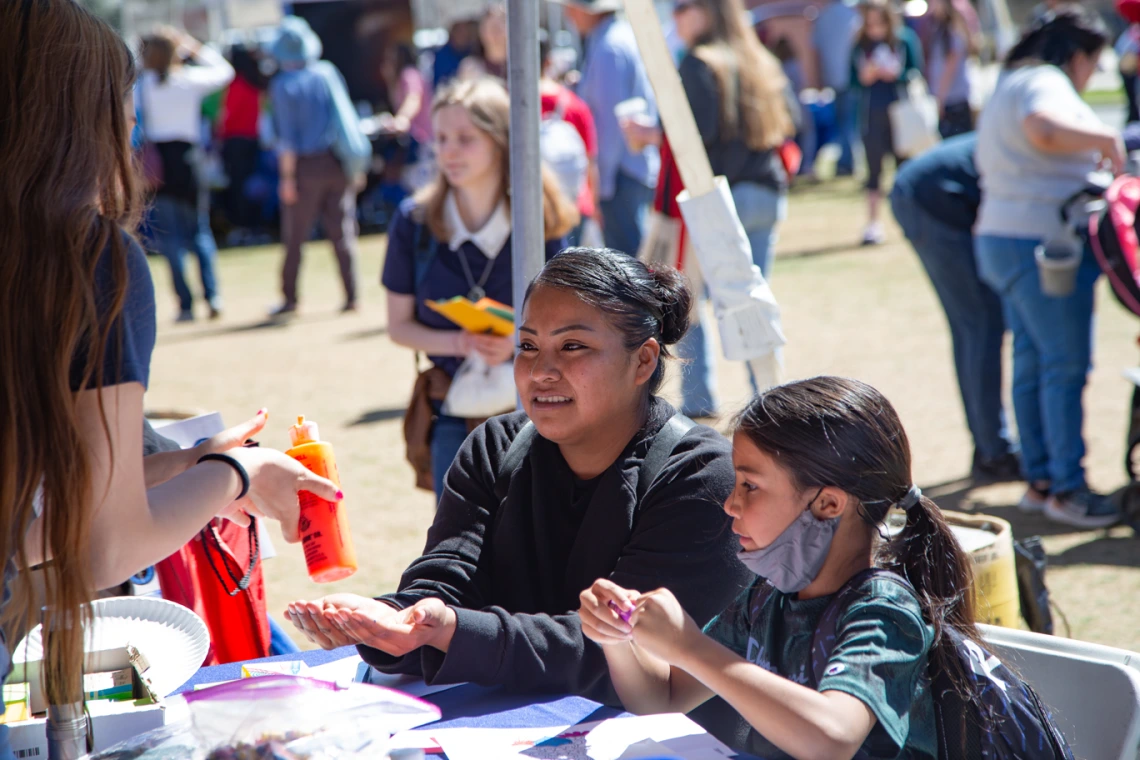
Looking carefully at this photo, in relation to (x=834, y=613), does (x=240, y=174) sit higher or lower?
lower

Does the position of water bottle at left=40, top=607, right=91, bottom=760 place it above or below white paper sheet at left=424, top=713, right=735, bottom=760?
above

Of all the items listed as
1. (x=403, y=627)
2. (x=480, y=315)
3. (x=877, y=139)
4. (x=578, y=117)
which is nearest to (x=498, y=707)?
(x=403, y=627)

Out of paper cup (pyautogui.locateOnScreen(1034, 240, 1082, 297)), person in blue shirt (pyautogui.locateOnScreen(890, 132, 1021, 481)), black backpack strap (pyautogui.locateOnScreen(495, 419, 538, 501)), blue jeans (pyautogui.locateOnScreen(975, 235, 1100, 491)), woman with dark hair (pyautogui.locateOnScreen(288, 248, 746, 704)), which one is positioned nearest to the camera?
woman with dark hair (pyautogui.locateOnScreen(288, 248, 746, 704))

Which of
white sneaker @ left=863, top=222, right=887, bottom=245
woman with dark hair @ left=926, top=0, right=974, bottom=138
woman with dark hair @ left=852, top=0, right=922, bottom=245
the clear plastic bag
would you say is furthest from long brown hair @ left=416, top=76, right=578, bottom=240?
woman with dark hair @ left=926, top=0, right=974, bottom=138

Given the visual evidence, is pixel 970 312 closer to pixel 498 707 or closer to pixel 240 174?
pixel 498 707

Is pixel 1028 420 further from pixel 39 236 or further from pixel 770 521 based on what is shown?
pixel 39 236

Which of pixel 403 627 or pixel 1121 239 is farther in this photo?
pixel 1121 239

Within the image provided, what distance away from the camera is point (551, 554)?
6.75 feet

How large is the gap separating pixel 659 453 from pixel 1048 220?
2931mm

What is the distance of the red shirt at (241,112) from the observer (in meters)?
13.4

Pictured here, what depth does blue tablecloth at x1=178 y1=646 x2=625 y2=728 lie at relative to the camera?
1.69 meters

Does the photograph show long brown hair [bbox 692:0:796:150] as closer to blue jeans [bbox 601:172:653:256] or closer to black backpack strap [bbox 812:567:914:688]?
blue jeans [bbox 601:172:653:256]

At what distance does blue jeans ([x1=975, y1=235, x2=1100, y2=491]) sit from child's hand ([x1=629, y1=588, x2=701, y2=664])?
332cm

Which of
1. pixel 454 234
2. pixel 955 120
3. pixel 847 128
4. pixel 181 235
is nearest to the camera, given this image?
pixel 454 234
